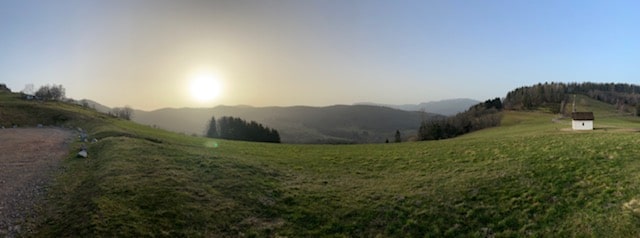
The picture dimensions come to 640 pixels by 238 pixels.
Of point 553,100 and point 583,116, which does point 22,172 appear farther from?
point 553,100

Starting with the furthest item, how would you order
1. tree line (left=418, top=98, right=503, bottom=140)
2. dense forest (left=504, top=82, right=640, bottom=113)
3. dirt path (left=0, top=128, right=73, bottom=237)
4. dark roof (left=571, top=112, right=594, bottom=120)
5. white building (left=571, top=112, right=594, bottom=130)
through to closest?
dense forest (left=504, top=82, right=640, bottom=113), tree line (left=418, top=98, right=503, bottom=140), white building (left=571, top=112, right=594, bottom=130), dark roof (left=571, top=112, right=594, bottom=120), dirt path (left=0, top=128, right=73, bottom=237)

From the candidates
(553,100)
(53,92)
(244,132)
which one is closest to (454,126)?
(244,132)

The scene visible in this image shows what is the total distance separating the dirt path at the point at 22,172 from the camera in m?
11.8

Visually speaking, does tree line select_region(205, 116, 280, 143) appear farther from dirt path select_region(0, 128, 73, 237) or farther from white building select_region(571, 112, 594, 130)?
white building select_region(571, 112, 594, 130)

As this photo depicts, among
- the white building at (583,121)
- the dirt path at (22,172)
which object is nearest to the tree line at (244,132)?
the dirt path at (22,172)

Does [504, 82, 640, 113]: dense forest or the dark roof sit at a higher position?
[504, 82, 640, 113]: dense forest

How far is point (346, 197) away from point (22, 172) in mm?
16628

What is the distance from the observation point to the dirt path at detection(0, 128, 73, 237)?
11755 mm

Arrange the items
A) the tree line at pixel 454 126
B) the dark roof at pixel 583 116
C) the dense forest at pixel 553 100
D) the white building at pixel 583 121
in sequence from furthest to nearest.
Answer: the dense forest at pixel 553 100 → the tree line at pixel 454 126 → the white building at pixel 583 121 → the dark roof at pixel 583 116

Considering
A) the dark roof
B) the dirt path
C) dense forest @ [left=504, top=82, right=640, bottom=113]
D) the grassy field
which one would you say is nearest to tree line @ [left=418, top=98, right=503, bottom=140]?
dense forest @ [left=504, top=82, right=640, bottom=113]

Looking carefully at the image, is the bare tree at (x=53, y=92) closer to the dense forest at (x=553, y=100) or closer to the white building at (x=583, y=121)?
the white building at (x=583, y=121)

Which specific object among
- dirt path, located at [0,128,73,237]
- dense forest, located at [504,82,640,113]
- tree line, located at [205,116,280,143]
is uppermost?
dense forest, located at [504,82,640,113]

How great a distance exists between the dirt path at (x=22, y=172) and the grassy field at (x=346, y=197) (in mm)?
649

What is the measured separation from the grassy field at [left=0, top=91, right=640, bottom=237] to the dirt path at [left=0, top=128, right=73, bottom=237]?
649 mm
